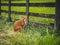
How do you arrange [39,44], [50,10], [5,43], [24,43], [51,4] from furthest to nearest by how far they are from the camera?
[50,10] → [51,4] → [5,43] → [24,43] → [39,44]

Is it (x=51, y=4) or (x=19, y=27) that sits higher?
(x=51, y=4)

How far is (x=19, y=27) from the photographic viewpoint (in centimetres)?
715

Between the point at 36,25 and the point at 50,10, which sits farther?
the point at 50,10

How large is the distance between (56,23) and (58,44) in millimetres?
2665

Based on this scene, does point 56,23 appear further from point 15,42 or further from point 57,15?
point 15,42

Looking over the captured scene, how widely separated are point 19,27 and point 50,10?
4833mm

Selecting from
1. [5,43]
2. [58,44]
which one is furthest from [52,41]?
[5,43]

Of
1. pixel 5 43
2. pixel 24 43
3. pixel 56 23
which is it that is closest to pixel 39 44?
pixel 24 43

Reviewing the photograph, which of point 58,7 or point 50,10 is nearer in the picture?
point 58,7

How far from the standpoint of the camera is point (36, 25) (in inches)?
336

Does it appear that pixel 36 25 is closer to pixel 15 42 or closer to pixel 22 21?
pixel 22 21

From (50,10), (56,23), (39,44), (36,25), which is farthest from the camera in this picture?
(50,10)

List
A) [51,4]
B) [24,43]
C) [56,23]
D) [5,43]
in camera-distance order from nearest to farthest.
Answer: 1. [24,43]
2. [5,43]
3. [56,23]
4. [51,4]

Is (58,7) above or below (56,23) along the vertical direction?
above
